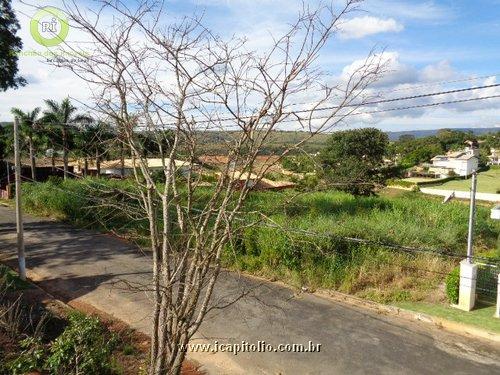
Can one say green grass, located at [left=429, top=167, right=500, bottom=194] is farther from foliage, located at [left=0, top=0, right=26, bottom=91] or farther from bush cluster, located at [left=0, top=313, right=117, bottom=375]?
bush cluster, located at [left=0, top=313, right=117, bottom=375]

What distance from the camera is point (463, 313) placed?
8.61m

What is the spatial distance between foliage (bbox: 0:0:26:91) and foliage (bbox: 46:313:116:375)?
12.7m

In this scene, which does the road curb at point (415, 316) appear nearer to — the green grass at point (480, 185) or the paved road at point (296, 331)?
the paved road at point (296, 331)

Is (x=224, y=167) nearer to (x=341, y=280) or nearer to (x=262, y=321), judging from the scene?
(x=262, y=321)

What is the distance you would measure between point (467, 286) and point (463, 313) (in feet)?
1.78

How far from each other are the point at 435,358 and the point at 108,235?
40.7ft

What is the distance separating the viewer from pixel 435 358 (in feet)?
23.2

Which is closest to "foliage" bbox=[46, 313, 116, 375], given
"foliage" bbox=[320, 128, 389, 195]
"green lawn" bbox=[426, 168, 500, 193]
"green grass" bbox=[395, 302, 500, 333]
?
"green grass" bbox=[395, 302, 500, 333]

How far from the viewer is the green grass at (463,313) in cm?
804

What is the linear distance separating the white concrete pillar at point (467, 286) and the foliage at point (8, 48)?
15134mm

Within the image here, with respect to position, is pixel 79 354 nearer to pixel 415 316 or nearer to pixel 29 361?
pixel 29 361

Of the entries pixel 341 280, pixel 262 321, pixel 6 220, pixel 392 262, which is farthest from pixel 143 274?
pixel 6 220

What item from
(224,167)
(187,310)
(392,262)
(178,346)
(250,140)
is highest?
(250,140)

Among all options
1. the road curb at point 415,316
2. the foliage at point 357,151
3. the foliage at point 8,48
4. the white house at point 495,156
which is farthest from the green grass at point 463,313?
the white house at point 495,156
